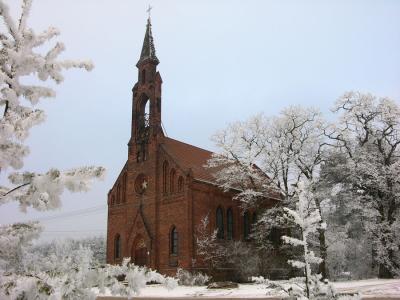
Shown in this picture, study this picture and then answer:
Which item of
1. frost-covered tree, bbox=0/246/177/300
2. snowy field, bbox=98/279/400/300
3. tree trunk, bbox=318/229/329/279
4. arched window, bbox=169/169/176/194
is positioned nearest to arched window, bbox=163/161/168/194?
arched window, bbox=169/169/176/194

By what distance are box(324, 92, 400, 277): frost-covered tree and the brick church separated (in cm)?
908

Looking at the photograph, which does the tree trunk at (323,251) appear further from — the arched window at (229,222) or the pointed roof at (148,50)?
the pointed roof at (148,50)

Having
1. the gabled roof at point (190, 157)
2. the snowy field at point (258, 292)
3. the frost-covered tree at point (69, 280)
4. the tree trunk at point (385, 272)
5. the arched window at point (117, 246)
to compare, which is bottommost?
the snowy field at point (258, 292)

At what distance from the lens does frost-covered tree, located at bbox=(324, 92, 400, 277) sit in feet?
97.0

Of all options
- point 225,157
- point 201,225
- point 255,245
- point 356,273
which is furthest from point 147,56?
point 356,273

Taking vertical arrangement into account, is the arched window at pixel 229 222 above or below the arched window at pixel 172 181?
below

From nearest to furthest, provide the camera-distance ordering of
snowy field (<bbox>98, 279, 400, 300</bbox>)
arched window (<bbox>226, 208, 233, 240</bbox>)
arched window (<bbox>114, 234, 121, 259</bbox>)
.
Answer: snowy field (<bbox>98, 279, 400, 300</bbox>) < arched window (<bbox>226, 208, 233, 240</bbox>) < arched window (<bbox>114, 234, 121, 259</bbox>)

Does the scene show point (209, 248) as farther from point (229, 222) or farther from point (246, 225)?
point (246, 225)

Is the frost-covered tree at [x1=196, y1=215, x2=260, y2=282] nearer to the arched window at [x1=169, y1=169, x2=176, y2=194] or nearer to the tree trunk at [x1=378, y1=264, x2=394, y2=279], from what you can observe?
the arched window at [x1=169, y1=169, x2=176, y2=194]

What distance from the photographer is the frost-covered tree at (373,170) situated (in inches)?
1164

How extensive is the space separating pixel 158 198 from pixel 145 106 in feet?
28.9

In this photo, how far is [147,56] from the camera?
38344mm

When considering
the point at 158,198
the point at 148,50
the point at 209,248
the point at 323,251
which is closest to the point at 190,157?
the point at 158,198

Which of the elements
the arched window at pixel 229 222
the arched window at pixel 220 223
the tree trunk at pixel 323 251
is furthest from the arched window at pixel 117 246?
the tree trunk at pixel 323 251
